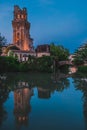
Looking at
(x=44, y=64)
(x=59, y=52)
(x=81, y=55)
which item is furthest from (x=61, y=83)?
(x=59, y=52)

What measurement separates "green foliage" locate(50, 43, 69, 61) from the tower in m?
24.6

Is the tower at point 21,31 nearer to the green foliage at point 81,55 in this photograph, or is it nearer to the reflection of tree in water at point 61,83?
the green foliage at point 81,55

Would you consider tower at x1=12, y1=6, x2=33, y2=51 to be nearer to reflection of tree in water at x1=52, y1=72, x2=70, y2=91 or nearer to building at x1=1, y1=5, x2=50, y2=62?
building at x1=1, y1=5, x2=50, y2=62

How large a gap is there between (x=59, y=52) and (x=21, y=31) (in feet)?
116

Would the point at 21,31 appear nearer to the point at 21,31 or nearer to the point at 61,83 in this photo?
the point at 21,31

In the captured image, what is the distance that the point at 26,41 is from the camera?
123125 millimetres

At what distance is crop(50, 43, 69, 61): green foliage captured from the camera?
9438cm

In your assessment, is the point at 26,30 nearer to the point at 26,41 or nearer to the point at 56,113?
the point at 26,41

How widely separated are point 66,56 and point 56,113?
267ft

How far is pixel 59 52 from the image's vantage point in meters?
95.4

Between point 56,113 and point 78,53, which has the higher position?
point 78,53

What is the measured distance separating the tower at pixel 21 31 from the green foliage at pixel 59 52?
2465 centimetres

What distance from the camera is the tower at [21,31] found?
122m

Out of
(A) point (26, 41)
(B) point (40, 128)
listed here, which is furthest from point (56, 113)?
(A) point (26, 41)
